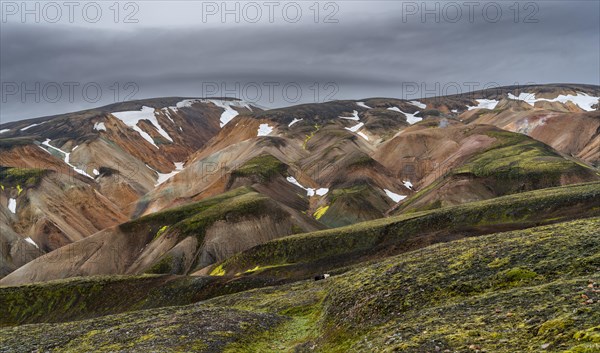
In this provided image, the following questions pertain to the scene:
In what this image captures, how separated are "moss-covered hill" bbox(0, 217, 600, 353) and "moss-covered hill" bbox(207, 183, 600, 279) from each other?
28505 mm

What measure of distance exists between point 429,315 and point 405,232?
204 feet

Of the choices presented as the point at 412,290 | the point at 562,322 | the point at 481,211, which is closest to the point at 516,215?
→ the point at 481,211

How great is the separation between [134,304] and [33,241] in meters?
107

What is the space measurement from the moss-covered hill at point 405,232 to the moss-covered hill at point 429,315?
1122 inches

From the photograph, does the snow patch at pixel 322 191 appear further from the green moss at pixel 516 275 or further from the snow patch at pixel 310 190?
the green moss at pixel 516 275

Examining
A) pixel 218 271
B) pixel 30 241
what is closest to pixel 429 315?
pixel 218 271

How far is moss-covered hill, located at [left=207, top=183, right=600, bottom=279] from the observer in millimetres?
66250

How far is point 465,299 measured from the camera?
81.8ft

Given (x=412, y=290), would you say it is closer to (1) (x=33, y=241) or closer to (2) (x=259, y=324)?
(2) (x=259, y=324)

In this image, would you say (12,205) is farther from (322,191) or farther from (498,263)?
(498,263)

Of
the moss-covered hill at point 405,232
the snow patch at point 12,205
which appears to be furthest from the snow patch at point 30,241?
the moss-covered hill at point 405,232

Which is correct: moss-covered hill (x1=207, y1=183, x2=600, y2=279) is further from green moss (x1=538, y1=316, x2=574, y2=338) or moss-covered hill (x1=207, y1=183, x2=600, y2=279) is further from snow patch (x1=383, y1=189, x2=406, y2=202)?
snow patch (x1=383, y1=189, x2=406, y2=202)

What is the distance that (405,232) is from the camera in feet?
278

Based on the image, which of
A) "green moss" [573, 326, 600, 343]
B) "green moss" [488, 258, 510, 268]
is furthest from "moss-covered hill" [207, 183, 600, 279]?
"green moss" [573, 326, 600, 343]
